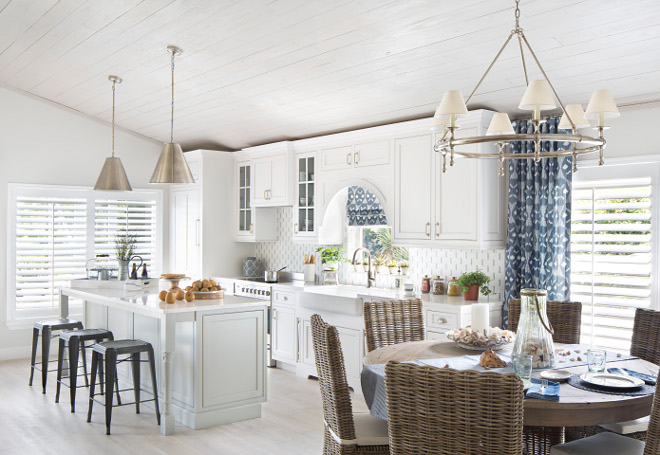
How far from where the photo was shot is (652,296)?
13.8ft

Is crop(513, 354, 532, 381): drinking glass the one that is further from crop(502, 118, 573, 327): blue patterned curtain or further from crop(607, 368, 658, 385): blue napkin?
crop(502, 118, 573, 327): blue patterned curtain

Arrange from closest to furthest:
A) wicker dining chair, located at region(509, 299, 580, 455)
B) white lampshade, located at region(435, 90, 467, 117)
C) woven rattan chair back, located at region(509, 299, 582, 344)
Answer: white lampshade, located at region(435, 90, 467, 117)
wicker dining chair, located at region(509, 299, 580, 455)
woven rattan chair back, located at region(509, 299, 582, 344)

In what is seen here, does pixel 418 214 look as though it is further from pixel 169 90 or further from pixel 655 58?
pixel 169 90

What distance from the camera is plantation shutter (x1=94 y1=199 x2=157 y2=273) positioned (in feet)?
24.1

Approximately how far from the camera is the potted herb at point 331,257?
6379 mm

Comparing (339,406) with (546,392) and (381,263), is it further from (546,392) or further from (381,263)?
(381,263)

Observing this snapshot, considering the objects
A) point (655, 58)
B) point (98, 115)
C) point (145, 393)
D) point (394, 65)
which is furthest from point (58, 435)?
point (655, 58)

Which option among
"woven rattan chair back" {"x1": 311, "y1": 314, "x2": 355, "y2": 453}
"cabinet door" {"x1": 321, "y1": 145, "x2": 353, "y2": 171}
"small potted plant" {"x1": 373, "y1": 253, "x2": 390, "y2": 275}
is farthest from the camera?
"small potted plant" {"x1": 373, "y1": 253, "x2": 390, "y2": 275}

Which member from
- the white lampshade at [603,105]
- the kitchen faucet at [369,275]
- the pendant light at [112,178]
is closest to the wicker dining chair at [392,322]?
the white lampshade at [603,105]

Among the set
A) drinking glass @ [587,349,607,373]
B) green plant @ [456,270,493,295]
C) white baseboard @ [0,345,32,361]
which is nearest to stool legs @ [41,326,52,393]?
white baseboard @ [0,345,32,361]

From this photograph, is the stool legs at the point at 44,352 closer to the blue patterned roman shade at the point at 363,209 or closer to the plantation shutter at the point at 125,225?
the plantation shutter at the point at 125,225

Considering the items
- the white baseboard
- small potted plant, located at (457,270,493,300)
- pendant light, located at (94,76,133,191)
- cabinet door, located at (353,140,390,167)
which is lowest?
the white baseboard

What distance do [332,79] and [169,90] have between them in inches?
72.9

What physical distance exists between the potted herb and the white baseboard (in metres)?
3.56
